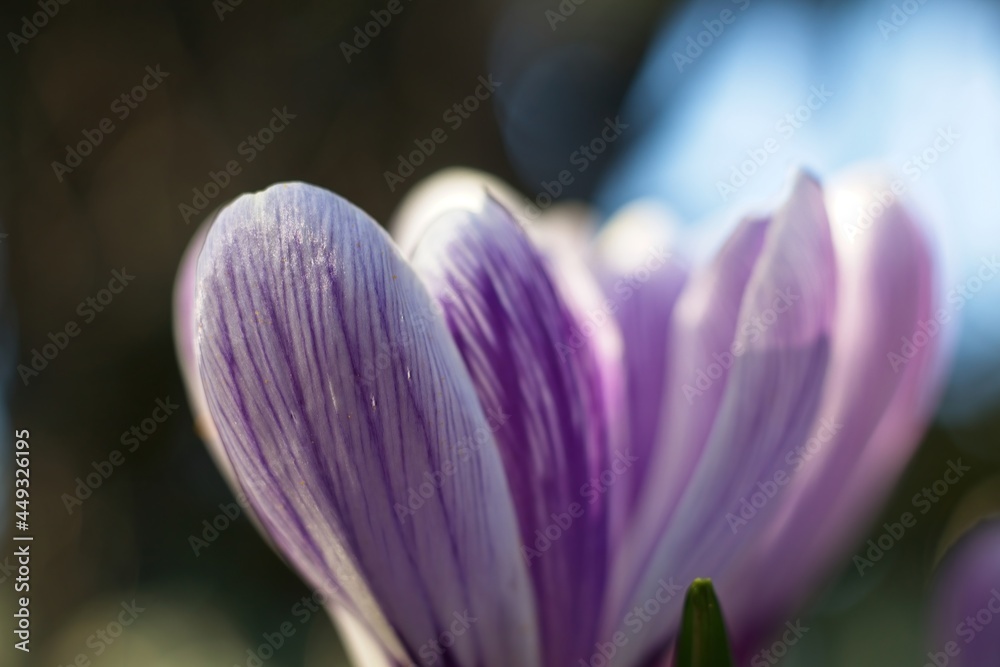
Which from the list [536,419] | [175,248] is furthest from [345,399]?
[175,248]

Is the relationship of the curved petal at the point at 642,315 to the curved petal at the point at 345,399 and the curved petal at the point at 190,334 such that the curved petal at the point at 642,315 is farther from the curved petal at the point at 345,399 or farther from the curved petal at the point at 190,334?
the curved petal at the point at 190,334

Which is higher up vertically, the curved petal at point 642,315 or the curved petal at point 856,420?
the curved petal at point 642,315

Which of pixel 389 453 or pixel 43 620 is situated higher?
pixel 389 453

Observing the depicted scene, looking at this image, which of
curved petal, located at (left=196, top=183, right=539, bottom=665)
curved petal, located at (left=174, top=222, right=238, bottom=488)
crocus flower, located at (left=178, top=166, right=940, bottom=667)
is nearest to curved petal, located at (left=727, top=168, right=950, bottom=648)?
crocus flower, located at (left=178, top=166, right=940, bottom=667)

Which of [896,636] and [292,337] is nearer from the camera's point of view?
[292,337]

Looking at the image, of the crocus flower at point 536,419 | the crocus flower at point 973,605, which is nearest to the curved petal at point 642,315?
the crocus flower at point 536,419

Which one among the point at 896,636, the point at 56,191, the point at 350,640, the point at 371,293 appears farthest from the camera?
the point at 56,191

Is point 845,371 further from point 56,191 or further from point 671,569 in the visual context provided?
point 56,191

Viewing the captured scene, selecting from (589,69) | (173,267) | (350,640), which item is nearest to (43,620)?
(173,267)
